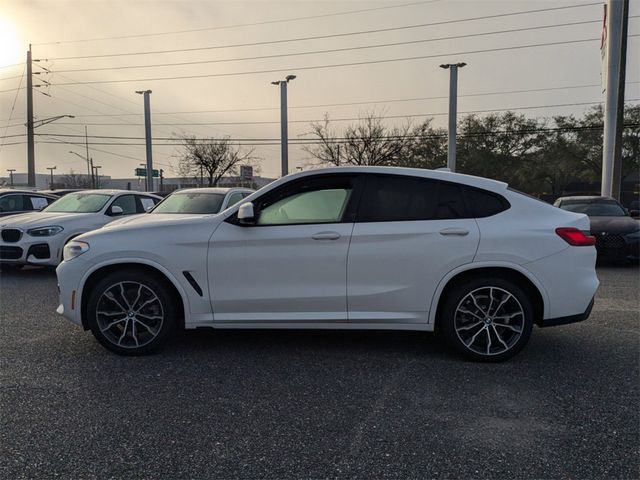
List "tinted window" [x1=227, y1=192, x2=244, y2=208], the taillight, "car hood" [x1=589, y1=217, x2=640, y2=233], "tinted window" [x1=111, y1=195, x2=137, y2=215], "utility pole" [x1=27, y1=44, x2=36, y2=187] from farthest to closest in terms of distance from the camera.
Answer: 1. "utility pole" [x1=27, y1=44, x2=36, y2=187]
2. "tinted window" [x1=111, y1=195, x2=137, y2=215]
3. "car hood" [x1=589, y1=217, x2=640, y2=233]
4. "tinted window" [x1=227, y1=192, x2=244, y2=208]
5. the taillight

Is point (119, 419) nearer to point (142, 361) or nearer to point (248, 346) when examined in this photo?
point (142, 361)

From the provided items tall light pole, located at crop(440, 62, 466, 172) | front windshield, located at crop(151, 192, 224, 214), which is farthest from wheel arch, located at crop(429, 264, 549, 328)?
tall light pole, located at crop(440, 62, 466, 172)

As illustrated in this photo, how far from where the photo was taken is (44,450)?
2.69m

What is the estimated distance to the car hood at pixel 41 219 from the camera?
27.9 feet

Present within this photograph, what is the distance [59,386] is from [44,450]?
3.27 ft

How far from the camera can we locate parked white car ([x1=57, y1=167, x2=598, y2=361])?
394 cm

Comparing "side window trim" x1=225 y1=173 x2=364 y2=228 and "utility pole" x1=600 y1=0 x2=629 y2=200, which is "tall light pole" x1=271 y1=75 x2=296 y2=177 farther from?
"side window trim" x1=225 y1=173 x2=364 y2=228

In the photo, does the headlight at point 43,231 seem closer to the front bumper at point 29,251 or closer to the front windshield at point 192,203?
the front bumper at point 29,251

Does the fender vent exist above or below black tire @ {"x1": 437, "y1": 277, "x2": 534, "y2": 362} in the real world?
above

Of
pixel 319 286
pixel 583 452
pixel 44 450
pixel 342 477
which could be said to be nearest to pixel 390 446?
pixel 342 477

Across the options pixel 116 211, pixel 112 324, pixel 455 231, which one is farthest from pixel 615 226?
pixel 116 211

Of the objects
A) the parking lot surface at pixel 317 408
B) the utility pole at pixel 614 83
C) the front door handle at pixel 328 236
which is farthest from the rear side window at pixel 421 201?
the utility pole at pixel 614 83

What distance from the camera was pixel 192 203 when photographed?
8727 millimetres

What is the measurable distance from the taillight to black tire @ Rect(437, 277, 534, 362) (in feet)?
1.84
